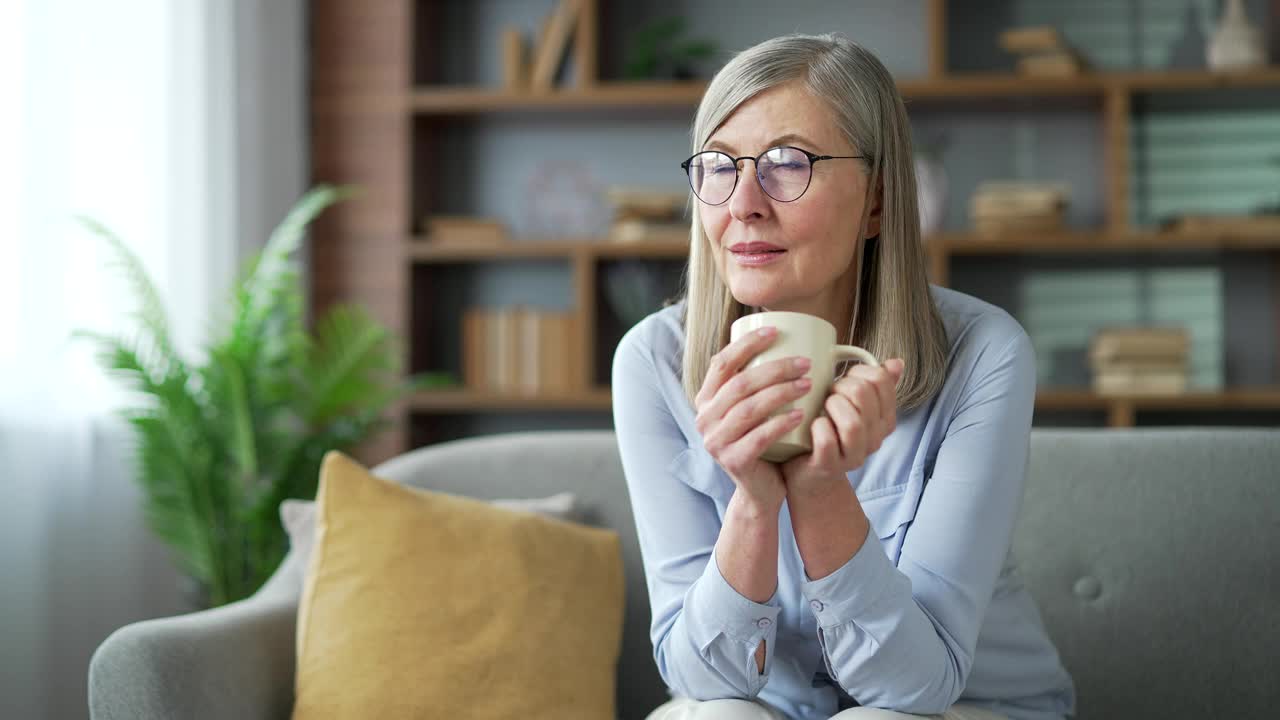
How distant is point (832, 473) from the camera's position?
941 millimetres

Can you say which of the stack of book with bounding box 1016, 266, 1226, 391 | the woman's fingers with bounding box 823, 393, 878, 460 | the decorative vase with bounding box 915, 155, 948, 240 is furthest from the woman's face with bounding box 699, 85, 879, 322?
the stack of book with bounding box 1016, 266, 1226, 391

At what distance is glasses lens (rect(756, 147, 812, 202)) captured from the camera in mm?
1165

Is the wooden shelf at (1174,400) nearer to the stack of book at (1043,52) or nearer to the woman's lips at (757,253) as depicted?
the stack of book at (1043,52)

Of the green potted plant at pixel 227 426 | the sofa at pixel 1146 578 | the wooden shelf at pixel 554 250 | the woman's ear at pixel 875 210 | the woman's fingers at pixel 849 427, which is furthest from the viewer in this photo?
the wooden shelf at pixel 554 250

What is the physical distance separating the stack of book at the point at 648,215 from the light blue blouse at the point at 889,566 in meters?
2.23

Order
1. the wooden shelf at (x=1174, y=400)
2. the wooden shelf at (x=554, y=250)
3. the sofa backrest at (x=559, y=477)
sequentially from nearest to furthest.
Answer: the sofa backrest at (x=559, y=477)
the wooden shelf at (x=1174, y=400)
the wooden shelf at (x=554, y=250)

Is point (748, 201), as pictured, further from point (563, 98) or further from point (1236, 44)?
point (1236, 44)

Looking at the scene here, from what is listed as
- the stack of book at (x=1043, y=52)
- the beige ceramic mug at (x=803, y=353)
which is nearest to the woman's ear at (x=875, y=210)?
the beige ceramic mug at (x=803, y=353)

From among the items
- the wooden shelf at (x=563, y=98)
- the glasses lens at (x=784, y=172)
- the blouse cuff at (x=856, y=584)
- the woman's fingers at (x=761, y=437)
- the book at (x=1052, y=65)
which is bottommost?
the blouse cuff at (x=856, y=584)

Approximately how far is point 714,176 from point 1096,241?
103 inches

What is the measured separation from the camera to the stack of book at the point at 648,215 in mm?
3623

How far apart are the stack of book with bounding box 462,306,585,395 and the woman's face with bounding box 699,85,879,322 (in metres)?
2.50

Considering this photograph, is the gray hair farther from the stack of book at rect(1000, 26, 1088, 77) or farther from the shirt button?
the stack of book at rect(1000, 26, 1088, 77)

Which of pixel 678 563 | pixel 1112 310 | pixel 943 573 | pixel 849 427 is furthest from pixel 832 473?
pixel 1112 310
